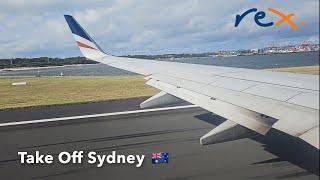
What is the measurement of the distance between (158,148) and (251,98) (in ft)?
12.2

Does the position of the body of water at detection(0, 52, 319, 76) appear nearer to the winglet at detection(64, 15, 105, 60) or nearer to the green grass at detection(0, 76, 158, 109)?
the winglet at detection(64, 15, 105, 60)

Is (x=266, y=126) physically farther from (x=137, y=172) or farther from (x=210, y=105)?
(x=137, y=172)

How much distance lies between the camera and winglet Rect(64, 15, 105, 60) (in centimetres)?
Result: 1220

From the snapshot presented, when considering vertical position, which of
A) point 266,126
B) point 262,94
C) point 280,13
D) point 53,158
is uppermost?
point 280,13

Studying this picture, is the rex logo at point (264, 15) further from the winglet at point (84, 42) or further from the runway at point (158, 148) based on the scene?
the winglet at point (84, 42)

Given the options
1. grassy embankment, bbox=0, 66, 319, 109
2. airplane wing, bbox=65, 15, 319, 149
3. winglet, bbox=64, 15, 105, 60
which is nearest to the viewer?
airplane wing, bbox=65, 15, 319, 149

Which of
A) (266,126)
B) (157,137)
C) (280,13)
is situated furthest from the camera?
(157,137)

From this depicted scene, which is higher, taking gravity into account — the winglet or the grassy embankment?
the winglet

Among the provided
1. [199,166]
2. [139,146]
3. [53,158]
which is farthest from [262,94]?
[53,158]

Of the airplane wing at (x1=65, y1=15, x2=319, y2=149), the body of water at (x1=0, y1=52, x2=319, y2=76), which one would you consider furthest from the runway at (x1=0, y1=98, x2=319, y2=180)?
the body of water at (x1=0, y1=52, x2=319, y2=76)

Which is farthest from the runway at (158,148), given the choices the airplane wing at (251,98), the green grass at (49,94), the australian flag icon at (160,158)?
the green grass at (49,94)

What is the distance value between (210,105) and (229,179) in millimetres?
1452

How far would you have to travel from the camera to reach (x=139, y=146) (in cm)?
875

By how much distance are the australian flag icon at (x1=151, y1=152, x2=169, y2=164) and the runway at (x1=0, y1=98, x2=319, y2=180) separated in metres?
0.12
